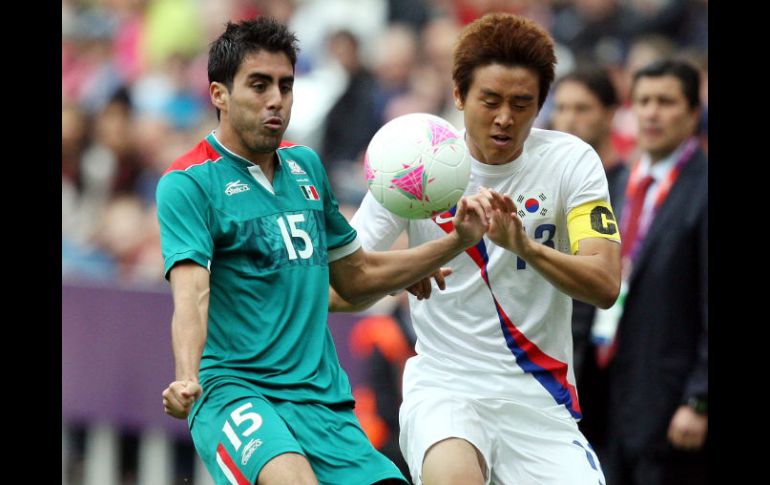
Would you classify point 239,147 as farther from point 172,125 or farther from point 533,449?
point 172,125

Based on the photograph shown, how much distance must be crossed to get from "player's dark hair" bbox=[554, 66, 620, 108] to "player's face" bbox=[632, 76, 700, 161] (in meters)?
0.35

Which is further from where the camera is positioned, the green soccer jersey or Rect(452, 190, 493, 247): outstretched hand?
Rect(452, 190, 493, 247): outstretched hand

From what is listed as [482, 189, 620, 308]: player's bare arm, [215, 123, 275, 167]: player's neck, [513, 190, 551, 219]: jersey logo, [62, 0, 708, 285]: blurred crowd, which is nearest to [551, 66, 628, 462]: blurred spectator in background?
[62, 0, 708, 285]: blurred crowd

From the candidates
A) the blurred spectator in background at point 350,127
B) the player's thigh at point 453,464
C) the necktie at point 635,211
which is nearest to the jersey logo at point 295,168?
the player's thigh at point 453,464

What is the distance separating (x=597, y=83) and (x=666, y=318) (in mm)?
1710

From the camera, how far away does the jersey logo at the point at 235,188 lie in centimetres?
580

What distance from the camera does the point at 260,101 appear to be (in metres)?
5.78

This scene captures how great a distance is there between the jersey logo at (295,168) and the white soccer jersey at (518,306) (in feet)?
2.53

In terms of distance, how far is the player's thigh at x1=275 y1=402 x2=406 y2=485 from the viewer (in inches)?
224

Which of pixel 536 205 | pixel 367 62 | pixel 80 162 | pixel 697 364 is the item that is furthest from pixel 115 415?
pixel 536 205

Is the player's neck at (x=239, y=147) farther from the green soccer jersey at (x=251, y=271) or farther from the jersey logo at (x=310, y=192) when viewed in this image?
the jersey logo at (x=310, y=192)

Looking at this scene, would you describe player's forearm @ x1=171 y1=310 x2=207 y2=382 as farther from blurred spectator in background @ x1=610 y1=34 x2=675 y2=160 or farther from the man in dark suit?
blurred spectator in background @ x1=610 y1=34 x2=675 y2=160

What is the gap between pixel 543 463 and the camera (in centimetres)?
630
